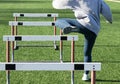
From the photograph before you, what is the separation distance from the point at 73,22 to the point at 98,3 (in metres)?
0.58

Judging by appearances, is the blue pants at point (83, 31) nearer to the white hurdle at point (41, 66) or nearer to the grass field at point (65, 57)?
the grass field at point (65, 57)

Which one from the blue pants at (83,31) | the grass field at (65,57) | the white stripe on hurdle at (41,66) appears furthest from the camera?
the grass field at (65,57)

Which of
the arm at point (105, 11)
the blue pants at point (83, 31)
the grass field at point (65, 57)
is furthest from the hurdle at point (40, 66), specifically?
the grass field at point (65, 57)

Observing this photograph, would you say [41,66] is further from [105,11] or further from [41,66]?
[105,11]

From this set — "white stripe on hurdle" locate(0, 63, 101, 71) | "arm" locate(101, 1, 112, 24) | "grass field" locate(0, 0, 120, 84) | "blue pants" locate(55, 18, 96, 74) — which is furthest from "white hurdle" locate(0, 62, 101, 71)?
"grass field" locate(0, 0, 120, 84)

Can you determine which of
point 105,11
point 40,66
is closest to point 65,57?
point 105,11

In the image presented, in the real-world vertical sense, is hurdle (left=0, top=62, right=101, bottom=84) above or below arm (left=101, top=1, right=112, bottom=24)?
below

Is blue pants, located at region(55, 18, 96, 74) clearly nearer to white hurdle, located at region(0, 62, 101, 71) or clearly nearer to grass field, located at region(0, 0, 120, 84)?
grass field, located at region(0, 0, 120, 84)

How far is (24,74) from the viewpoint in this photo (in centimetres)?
988

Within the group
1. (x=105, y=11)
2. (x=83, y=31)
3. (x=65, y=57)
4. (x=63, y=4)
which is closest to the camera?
(x=63, y=4)

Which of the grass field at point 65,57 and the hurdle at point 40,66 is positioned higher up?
the hurdle at point 40,66

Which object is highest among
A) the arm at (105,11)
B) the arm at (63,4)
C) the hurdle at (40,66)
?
the arm at (63,4)

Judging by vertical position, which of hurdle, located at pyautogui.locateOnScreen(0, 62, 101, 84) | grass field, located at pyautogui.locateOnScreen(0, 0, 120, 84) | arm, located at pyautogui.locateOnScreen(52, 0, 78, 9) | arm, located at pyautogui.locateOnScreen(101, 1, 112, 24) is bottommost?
grass field, located at pyautogui.locateOnScreen(0, 0, 120, 84)

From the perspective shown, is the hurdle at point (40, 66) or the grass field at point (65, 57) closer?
the hurdle at point (40, 66)
